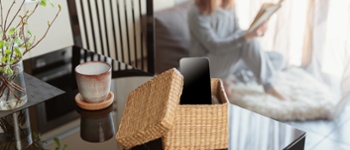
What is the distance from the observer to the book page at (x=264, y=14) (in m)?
2.42

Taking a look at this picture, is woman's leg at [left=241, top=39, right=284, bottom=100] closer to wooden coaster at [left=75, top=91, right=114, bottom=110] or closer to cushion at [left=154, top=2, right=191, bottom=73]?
cushion at [left=154, top=2, right=191, bottom=73]

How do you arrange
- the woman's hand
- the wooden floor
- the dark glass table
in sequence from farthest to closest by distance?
the woman's hand
the wooden floor
the dark glass table

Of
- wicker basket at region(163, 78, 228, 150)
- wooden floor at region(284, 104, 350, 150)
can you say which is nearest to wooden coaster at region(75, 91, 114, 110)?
wicker basket at region(163, 78, 228, 150)

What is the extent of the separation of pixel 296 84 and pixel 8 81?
1851 millimetres

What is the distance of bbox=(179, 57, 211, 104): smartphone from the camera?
96cm

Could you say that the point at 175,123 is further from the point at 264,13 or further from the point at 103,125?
the point at 264,13

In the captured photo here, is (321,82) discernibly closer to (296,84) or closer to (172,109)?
(296,84)

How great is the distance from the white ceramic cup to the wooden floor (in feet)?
4.49

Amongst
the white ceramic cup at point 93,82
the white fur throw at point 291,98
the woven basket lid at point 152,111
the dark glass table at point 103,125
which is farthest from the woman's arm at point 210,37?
the woven basket lid at point 152,111

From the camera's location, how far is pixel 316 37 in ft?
7.80

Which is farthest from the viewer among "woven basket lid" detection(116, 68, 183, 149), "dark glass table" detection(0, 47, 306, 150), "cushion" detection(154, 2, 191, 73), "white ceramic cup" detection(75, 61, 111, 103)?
"cushion" detection(154, 2, 191, 73)

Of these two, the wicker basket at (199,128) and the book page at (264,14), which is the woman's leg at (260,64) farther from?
the wicker basket at (199,128)

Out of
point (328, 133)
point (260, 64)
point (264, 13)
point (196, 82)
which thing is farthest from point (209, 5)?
point (196, 82)

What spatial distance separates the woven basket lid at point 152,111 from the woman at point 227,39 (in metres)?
1.59
